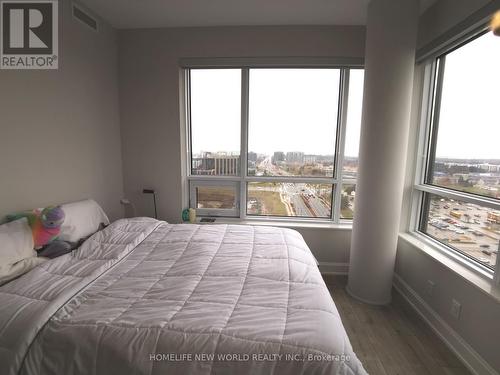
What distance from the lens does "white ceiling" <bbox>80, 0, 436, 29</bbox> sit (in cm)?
209

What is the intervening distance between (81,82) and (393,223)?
3038 millimetres

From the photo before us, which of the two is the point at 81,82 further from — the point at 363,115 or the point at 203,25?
the point at 363,115

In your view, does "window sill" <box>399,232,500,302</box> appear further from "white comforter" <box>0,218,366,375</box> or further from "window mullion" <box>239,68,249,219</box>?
"window mullion" <box>239,68,249,219</box>

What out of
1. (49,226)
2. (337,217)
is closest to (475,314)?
(337,217)

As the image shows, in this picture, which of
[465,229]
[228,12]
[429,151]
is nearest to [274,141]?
[228,12]

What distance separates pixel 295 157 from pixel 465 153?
1.45 metres

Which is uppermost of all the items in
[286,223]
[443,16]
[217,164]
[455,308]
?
[443,16]

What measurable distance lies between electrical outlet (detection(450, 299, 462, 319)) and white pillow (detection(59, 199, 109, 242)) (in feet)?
8.96

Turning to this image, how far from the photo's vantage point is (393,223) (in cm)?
205

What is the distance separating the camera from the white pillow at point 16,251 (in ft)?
4.08

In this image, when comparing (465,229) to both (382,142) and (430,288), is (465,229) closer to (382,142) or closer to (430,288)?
(430,288)

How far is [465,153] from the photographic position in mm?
1782

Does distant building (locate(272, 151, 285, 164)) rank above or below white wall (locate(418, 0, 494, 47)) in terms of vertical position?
below

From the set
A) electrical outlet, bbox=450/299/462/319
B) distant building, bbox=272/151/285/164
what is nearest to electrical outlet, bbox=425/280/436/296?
electrical outlet, bbox=450/299/462/319
